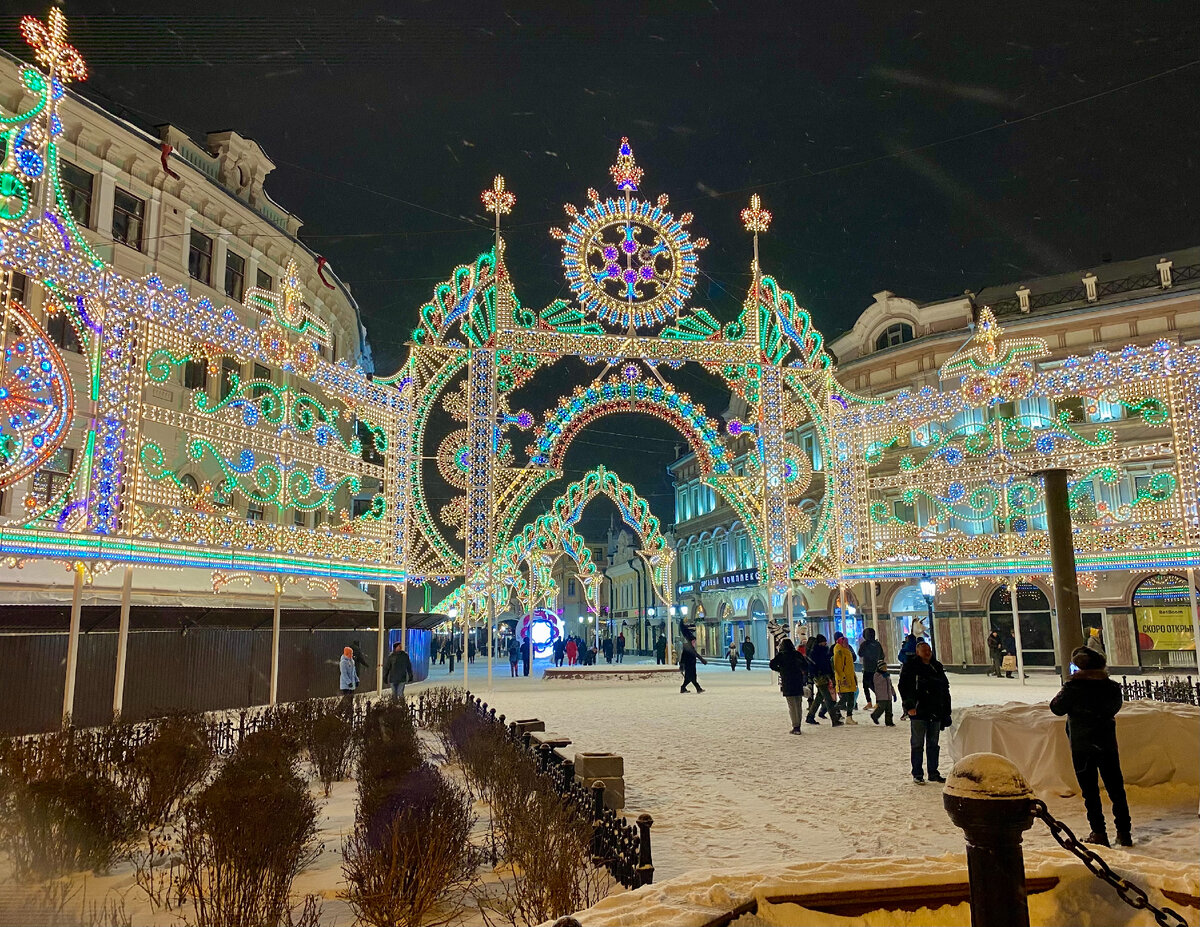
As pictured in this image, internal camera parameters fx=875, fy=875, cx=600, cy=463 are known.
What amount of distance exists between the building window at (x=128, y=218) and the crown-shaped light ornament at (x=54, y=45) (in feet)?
32.1

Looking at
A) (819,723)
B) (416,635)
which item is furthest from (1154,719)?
(416,635)

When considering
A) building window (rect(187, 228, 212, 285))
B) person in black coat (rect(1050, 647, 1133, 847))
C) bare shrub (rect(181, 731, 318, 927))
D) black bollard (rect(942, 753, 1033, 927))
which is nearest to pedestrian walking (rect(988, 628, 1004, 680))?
person in black coat (rect(1050, 647, 1133, 847))

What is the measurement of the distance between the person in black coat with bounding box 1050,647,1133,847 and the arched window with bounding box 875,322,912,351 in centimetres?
3147

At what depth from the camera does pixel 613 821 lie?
6301 millimetres

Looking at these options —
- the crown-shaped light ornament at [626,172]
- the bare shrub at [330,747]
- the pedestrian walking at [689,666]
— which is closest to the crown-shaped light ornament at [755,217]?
the crown-shaped light ornament at [626,172]

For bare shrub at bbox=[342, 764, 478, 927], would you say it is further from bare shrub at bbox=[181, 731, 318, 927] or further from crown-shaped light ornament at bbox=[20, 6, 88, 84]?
crown-shaped light ornament at bbox=[20, 6, 88, 84]

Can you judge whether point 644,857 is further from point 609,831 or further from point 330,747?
point 330,747

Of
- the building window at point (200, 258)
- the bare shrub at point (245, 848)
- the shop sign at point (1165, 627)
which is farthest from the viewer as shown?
the shop sign at point (1165, 627)

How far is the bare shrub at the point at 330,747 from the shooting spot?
1094 cm

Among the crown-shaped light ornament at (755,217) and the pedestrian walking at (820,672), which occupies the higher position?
the crown-shaped light ornament at (755,217)

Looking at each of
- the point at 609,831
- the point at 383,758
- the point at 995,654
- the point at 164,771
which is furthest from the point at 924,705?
the point at 995,654

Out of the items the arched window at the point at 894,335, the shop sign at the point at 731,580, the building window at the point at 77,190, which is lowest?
the shop sign at the point at 731,580

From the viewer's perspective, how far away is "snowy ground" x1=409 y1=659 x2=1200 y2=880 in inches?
289

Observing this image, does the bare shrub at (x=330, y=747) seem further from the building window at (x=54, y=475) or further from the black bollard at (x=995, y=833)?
the building window at (x=54, y=475)
